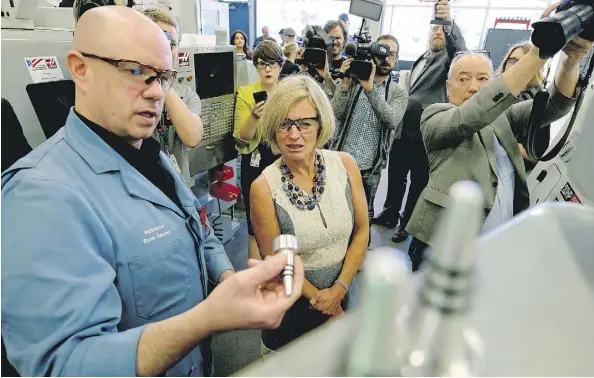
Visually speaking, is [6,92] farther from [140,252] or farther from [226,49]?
[226,49]

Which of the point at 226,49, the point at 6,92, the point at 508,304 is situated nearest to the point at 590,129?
the point at 508,304

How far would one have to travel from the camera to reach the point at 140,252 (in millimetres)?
844

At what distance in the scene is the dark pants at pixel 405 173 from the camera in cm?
327

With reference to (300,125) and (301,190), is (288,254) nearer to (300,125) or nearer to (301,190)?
(301,190)

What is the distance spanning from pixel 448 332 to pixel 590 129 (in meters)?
0.39

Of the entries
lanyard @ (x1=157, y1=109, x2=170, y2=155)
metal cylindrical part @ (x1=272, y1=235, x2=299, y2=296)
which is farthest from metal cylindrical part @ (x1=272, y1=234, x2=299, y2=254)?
lanyard @ (x1=157, y1=109, x2=170, y2=155)

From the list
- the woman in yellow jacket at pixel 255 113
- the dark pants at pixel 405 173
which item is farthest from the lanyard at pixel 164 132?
the dark pants at pixel 405 173

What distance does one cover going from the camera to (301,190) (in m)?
1.46

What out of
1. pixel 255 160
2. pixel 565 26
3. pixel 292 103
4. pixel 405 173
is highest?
pixel 565 26

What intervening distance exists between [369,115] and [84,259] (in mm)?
2204

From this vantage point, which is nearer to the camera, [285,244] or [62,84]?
[285,244]

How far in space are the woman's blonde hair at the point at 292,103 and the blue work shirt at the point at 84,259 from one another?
25.9 inches

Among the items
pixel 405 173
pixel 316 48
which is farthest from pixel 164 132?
pixel 405 173

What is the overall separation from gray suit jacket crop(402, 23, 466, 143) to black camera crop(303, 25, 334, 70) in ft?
3.15
